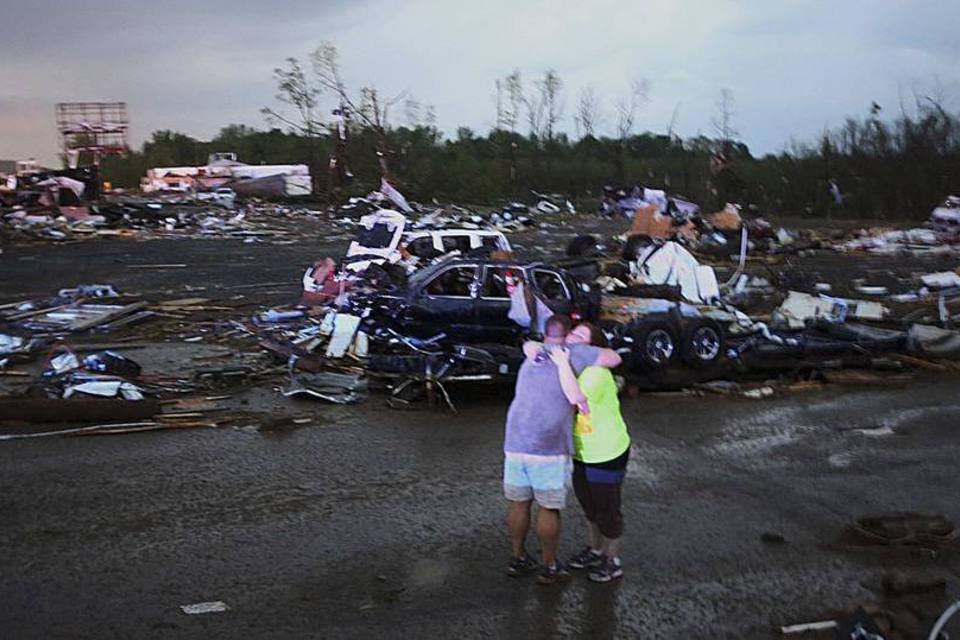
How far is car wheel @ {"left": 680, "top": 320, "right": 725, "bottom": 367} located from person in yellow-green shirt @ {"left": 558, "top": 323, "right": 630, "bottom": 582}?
23.9 feet

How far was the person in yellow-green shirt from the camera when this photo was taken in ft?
19.9

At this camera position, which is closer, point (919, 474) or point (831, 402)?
point (919, 474)

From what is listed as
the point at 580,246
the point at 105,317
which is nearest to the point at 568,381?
the point at 105,317

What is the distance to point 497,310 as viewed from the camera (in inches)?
527

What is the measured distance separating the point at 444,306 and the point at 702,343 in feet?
11.7

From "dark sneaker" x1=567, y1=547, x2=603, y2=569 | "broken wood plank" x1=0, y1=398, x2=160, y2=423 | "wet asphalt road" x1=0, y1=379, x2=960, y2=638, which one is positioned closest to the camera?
"wet asphalt road" x1=0, y1=379, x2=960, y2=638

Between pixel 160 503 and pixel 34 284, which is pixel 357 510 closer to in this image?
pixel 160 503

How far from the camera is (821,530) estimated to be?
7582 mm

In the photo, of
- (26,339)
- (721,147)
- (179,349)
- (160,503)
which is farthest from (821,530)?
(721,147)

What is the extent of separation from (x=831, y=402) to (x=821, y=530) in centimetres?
577

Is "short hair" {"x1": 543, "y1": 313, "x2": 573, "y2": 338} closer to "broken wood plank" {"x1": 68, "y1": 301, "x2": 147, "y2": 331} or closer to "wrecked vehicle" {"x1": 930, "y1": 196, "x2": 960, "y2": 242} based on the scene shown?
"broken wood plank" {"x1": 68, "y1": 301, "x2": 147, "y2": 331}

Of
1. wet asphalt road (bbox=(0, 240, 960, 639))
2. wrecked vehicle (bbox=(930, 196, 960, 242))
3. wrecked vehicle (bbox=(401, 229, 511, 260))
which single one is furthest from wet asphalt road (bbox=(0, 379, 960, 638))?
wrecked vehicle (bbox=(930, 196, 960, 242))

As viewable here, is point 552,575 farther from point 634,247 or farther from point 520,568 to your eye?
point 634,247

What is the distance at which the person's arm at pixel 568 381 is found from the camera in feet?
19.6
